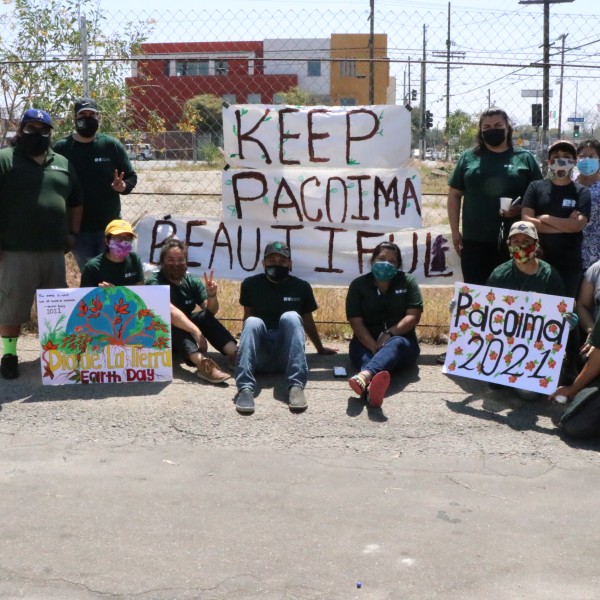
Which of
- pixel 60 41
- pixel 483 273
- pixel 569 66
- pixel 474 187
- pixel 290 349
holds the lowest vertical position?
pixel 290 349

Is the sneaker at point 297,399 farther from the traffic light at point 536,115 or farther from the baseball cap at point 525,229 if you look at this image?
the traffic light at point 536,115

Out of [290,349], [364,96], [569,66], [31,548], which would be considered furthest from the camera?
[364,96]

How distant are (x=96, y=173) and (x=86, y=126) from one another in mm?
371

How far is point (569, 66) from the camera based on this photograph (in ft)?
23.6

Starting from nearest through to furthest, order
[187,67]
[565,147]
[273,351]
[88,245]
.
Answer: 1. [565,147]
2. [273,351]
3. [88,245]
4. [187,67]

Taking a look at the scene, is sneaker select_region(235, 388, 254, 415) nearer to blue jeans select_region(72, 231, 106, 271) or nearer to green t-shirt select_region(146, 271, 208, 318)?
green t-shirt select_region(146, 271, 208, 318)

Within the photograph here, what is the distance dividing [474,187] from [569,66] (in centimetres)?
159

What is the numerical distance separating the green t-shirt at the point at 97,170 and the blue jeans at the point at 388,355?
7.17ft

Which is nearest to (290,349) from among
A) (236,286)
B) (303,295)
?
(303,295)

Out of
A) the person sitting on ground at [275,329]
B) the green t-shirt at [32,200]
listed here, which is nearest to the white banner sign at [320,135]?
the person sitting on ground at [275,329]

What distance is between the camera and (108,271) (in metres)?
6.47

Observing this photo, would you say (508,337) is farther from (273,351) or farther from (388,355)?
(273,351)

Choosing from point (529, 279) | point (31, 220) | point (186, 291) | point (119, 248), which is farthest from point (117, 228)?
point (529, 279)

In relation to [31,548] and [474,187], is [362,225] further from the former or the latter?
[31,548]
